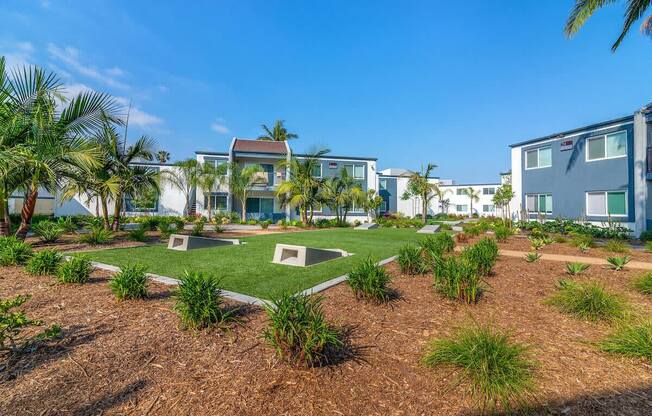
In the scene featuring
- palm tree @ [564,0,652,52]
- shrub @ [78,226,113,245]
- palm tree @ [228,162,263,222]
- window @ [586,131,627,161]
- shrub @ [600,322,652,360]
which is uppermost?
palm tree @ [564,0,652,52]

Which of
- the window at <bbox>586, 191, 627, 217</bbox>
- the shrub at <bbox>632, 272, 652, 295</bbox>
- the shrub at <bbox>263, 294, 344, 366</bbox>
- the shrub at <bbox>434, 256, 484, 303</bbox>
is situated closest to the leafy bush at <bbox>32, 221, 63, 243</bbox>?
the shrub at <bbox>263, 294, 344, 366</bbox>

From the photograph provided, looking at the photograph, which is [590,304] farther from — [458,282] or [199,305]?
[199,305]

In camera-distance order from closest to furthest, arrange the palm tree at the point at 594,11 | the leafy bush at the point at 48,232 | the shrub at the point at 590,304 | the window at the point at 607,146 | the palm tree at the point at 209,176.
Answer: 1. the shrub at the point at 590,304
2. the leafy bush at the point at 48,232
3. the palm tree at the point at 594,11
4. the window at the point at 607,146
5. the palm tree at the point at 209,176

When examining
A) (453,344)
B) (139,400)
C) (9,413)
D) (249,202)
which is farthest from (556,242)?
(249,202)

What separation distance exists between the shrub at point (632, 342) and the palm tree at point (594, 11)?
14504 mm

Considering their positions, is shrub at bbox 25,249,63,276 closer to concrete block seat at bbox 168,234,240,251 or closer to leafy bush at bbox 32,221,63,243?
concrete block seat at bbox 168,234,240,251

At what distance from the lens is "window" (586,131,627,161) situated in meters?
16.7

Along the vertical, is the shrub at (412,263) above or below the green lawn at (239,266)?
above

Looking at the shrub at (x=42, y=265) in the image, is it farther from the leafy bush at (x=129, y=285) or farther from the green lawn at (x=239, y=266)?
the leafy bush at (x=129, y=285)

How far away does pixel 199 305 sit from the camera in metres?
3.55

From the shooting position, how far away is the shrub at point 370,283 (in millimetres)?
4414

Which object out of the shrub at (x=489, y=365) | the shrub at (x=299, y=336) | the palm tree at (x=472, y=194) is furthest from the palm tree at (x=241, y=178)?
the palm tree at (x=472, y=194)

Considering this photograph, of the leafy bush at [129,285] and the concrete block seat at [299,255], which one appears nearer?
the leafy bush at [129,285]

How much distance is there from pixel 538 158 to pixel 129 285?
24.9m
